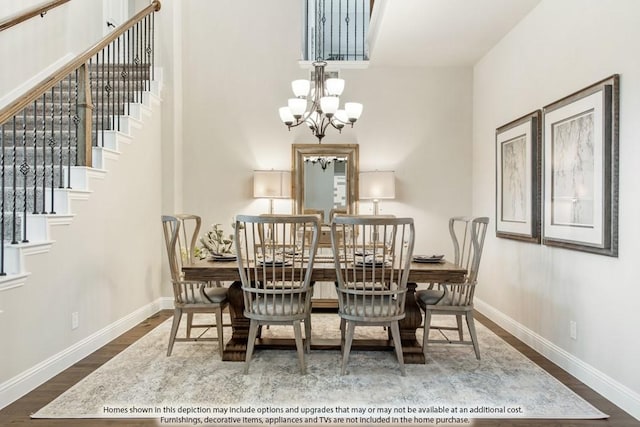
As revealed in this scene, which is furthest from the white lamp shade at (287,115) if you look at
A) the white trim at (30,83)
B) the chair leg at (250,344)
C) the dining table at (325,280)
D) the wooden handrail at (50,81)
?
the white trim at (30,83)

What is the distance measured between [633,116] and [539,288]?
5.22 ft

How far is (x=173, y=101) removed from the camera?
4934 mm

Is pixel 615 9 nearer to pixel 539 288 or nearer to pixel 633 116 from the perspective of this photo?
pixel 633 116

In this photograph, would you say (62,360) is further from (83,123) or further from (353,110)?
(353,110)

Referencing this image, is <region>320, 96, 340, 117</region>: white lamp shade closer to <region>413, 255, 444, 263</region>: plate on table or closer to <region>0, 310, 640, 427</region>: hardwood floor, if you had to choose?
<region>413, 255, 444, 263</region>: plate on table

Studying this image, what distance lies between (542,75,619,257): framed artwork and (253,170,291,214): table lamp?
→ 275 cm

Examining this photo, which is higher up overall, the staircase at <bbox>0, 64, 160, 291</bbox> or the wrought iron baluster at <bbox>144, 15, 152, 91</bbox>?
the wrought iron baluster at <bbox>144, 15, 152, 91</bbox>

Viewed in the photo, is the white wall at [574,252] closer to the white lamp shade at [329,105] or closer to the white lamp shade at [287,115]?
the white lamp shade at [329,105]

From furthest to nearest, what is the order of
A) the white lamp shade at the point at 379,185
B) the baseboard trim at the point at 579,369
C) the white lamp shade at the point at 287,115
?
1. the white lamp shade at the point at 379,185
2. the white lamp shade at the point at 287,115
3. the baseboard trim at the point at 579,369

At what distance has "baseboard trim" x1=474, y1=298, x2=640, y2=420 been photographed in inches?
96.7

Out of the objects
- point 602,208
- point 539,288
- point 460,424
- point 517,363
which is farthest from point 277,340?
point 602,208

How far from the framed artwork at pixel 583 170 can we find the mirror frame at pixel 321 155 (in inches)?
87.8

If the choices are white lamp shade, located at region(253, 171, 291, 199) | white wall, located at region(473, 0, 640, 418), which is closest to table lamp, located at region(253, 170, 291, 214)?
white lamp shade, located at region(253, 171, 291, 199)

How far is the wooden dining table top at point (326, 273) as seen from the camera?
121 inches
